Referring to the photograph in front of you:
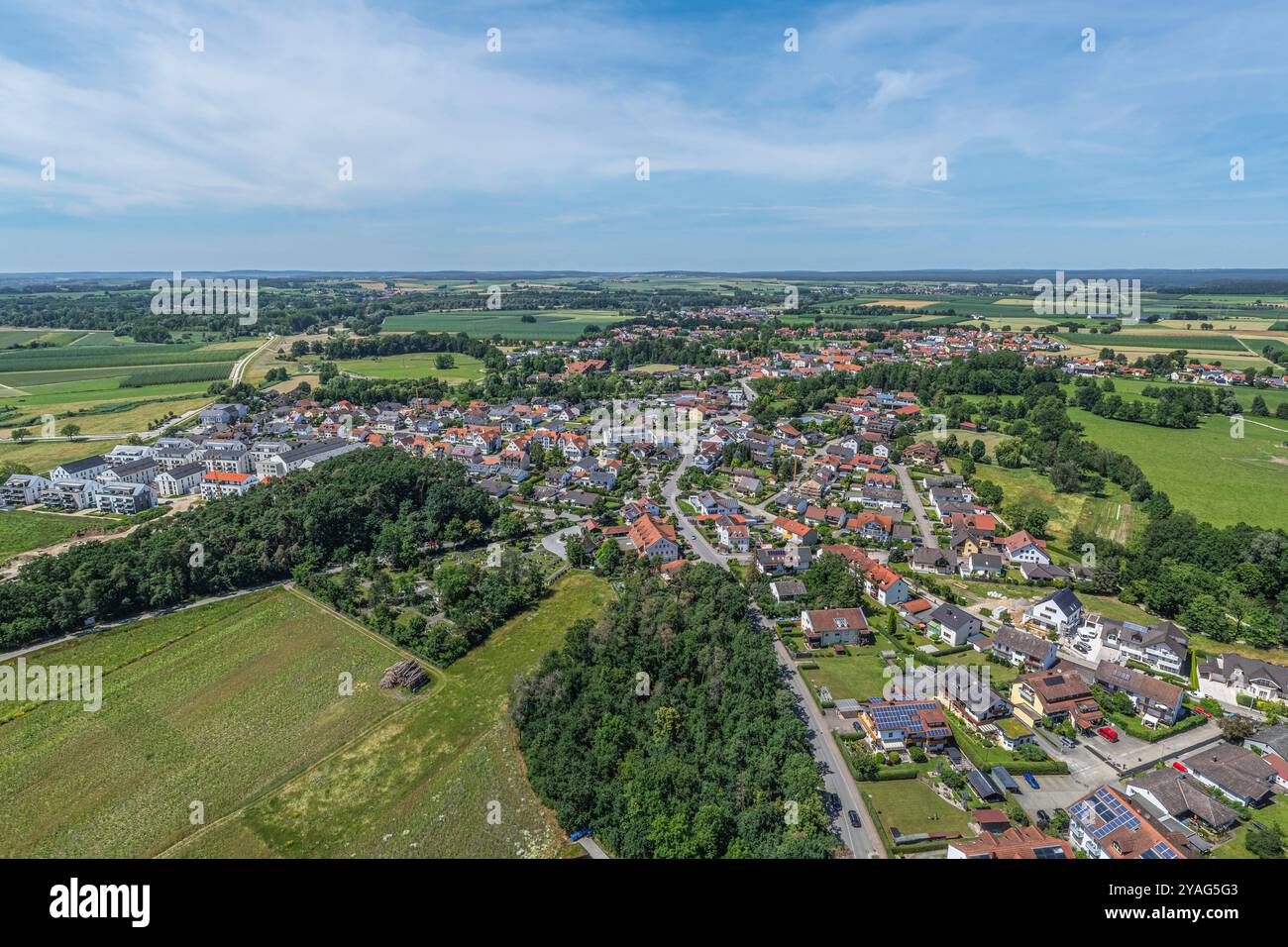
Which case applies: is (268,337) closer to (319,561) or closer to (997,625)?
(319,561)

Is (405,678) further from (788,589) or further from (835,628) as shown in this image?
(835,628)

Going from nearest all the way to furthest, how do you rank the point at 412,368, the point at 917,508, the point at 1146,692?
the point at 1146,692 < the point at 917,508 < the point at 412,368

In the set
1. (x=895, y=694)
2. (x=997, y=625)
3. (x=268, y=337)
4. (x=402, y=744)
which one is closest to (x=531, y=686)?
(x=402, y=744)

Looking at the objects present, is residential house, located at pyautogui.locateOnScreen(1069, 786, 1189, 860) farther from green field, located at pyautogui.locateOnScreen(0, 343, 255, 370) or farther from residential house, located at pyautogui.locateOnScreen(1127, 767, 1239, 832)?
green field, located at pyautogui.locateOnScreen(0, 343, 255, 370)

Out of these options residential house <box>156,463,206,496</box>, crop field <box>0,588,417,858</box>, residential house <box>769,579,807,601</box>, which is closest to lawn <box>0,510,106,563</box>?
residential house <box>156,463,206,496</box>

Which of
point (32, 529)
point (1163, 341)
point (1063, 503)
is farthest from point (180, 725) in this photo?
point (1163, 341)
